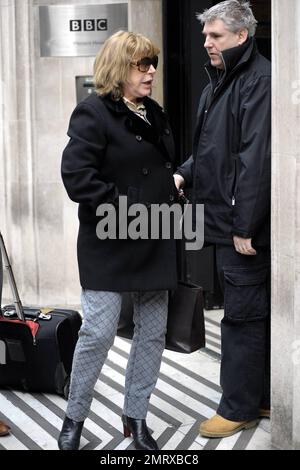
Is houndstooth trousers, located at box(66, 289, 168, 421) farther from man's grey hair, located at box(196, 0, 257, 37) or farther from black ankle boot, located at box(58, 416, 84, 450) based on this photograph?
man's grey hair, located at box(196, 0, 257, 37)

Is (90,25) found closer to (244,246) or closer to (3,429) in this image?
(244,246)

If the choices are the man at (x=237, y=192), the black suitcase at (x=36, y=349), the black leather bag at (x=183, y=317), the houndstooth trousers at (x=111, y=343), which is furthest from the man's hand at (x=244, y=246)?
the black suitcase at (x=36, y=349)

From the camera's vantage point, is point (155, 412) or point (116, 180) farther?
point (155, 412)

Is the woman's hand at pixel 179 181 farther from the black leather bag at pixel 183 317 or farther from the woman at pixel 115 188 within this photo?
the black leather bag at pixel 183 317

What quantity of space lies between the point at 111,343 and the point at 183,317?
15.1 inches

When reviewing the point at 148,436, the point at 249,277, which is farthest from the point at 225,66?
the point at 148,436

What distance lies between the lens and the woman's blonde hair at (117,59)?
3.97 metres

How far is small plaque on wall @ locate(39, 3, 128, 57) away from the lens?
615 cm

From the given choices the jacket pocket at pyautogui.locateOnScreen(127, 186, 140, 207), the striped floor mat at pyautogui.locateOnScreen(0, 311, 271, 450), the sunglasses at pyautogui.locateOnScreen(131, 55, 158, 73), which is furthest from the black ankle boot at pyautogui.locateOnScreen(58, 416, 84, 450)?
the sunglasses at pyautogui.locateOnScreen(131, 55, 158, 73)

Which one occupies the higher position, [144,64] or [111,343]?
[144,64]

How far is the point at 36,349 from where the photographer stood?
4.85 m

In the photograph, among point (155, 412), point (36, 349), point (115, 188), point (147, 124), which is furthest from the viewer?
point (36, 349)

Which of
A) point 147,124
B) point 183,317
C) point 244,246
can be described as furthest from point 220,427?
point 147,124
